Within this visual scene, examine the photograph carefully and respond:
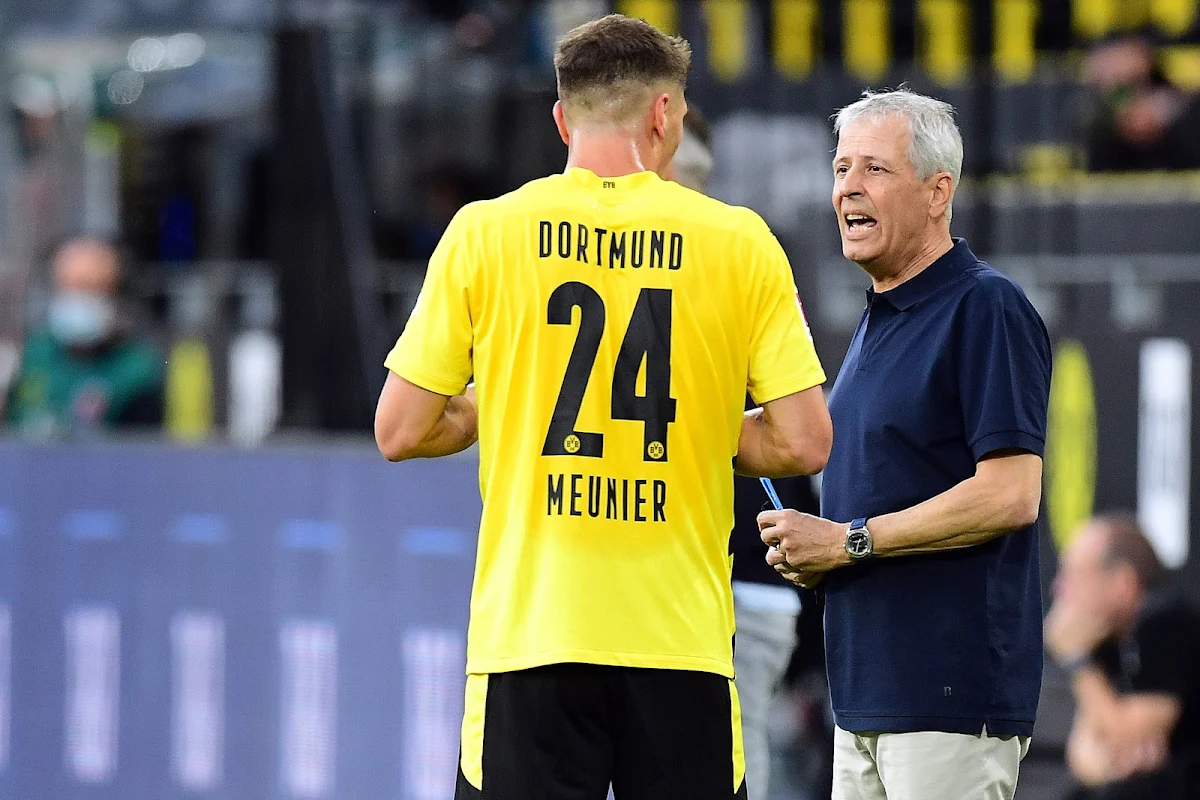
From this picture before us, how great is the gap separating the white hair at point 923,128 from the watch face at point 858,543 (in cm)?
65

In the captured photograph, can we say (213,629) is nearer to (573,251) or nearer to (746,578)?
(746,578)

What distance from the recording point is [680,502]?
3020 millimetres

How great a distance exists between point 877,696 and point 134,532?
149 inches

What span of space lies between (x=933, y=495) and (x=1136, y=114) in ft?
14.3

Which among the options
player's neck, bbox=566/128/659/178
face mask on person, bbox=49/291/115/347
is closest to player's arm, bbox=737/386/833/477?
player's neck, bbox=566/128/659/178

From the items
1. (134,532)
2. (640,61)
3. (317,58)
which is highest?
(317,58)

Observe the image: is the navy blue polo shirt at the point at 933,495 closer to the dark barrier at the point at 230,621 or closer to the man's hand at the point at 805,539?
the man's hand at the point at 805,539

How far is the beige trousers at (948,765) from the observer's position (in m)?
3.22

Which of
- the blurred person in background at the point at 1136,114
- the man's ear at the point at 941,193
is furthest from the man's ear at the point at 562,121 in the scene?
the blurred person in background at the point at 1136,114

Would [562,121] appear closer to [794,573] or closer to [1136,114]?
[794,573]

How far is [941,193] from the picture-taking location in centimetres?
338

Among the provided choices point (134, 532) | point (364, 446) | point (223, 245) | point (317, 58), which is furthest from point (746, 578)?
point (223, 245)

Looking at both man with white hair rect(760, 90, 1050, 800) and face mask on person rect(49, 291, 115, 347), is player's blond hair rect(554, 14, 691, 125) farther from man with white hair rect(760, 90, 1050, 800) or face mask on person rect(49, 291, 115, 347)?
face mask on person rect(49, 291, 115, 347)

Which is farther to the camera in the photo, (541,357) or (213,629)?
(213,629)
